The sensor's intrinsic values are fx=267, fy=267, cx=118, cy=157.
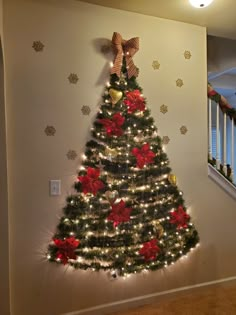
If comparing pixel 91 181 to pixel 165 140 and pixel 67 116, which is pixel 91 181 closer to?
pixel 67 116

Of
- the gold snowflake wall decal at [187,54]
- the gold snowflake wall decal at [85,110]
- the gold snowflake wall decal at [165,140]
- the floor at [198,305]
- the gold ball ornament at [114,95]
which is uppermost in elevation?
the gold snowflake wall decal at [187,54]

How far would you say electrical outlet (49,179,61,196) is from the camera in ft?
6.95

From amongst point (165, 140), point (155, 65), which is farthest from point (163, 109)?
point (155, 65)

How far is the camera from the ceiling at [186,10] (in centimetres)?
219

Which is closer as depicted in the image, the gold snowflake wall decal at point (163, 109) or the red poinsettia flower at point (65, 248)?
the red poinsettia flower at point (65, 248)

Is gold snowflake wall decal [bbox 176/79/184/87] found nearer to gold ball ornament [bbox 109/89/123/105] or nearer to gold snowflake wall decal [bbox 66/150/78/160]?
gold ball ornament [bbox 109/89/123/105]

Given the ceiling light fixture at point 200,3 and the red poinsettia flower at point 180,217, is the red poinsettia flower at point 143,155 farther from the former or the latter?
the ceiling light fixture at point 200,3

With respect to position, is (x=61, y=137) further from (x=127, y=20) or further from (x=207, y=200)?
(x=207, y=200)

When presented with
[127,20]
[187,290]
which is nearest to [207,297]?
[187,290]

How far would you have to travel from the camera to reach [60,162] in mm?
2145

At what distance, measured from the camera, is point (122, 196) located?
7.45 feet

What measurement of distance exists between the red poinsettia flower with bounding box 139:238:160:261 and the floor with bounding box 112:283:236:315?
0.44 m

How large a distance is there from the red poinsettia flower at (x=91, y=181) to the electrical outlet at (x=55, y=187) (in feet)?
0.57

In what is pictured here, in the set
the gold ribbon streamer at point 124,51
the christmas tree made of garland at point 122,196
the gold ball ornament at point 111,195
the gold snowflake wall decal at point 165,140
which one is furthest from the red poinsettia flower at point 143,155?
the gold ribbon streamer at point 124,51
